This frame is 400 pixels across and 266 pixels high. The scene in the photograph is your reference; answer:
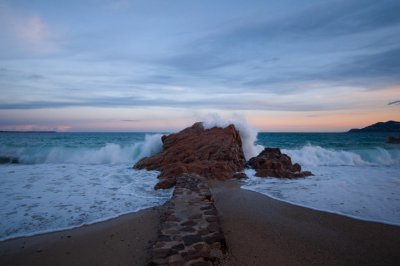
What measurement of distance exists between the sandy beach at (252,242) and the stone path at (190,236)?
0.28 meters

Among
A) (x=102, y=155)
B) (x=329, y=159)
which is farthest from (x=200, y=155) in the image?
(x=329, y=159)

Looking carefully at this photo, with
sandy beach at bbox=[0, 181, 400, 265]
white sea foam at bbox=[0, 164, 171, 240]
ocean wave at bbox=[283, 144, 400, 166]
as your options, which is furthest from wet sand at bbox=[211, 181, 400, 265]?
ocean wave at bbox=[283, 144, 400, 166]

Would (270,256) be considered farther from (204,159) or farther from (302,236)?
(204,159)

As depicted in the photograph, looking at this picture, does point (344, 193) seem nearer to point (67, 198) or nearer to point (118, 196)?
point (118, 196)

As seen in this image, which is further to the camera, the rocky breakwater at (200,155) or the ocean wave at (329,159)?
the ocean wave at (329,159)

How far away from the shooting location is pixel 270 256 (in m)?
3.78

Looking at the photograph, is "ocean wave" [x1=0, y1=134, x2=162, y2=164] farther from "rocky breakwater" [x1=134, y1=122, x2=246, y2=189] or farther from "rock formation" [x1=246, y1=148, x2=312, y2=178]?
"rock formation" [x1=246, y1=148, x2=312, y2=178]

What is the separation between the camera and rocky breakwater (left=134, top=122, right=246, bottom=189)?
9.94 m

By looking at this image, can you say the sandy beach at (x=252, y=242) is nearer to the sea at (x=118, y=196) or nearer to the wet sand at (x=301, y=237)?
the wet sand at (x=301, y=237)

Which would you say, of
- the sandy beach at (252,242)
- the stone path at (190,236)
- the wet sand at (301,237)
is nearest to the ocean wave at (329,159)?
the wet sand at (301,237)

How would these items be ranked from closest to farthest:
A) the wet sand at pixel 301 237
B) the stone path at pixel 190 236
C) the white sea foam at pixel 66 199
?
the stone path at pixel 190 236, the wet sand at pixel 301 237, the white sea foam at pixel 66 199

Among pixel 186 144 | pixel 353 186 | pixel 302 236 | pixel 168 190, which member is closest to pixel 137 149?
pixel 186 144

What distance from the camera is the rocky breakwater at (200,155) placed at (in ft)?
32.6

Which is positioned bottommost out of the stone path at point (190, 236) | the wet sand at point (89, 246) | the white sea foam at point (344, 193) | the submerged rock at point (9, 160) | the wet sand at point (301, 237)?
the submerged rock at point (9, 160)
